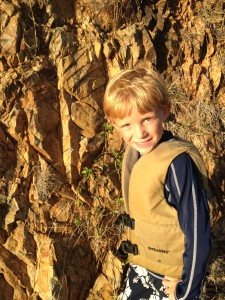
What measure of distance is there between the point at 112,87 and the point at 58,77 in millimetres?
1529

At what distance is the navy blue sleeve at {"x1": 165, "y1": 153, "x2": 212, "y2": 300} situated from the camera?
1.83 m

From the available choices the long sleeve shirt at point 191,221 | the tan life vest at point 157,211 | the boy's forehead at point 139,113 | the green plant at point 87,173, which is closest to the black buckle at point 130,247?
the tan life vest at point 157,211

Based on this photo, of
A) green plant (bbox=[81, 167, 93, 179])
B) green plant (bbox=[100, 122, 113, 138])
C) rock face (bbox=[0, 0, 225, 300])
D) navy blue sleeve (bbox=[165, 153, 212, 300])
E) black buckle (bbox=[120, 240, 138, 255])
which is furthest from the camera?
green plant (bbox=[100, 122, 113, 138])

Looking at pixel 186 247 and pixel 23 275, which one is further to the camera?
pixel 23 275

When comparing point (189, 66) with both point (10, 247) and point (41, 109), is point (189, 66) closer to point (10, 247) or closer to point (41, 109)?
point (41, 109)

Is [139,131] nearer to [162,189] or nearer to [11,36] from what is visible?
[162,189]

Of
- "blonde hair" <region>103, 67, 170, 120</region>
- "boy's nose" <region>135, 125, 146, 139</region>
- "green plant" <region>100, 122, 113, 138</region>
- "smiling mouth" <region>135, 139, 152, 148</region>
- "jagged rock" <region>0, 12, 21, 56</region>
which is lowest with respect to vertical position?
"green plant" <region>100, 122, 113, 138</region>

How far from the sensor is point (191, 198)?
1840mm

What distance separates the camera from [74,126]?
3438 millimetres

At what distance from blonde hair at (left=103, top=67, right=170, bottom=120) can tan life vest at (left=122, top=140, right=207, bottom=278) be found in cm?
27

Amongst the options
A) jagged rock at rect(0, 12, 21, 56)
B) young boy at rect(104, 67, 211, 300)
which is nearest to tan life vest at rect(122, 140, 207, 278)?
young boy at rect(104, 67, 211, 300)

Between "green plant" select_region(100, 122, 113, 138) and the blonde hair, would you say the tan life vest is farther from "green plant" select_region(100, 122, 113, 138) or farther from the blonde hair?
"green plant" select_region(100, 122, 113, 138)

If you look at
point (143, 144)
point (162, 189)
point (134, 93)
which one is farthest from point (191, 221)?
point (134, 93)

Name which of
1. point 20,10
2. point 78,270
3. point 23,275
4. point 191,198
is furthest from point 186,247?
point 20,10
